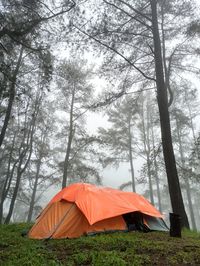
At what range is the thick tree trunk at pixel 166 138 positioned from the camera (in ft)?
31.1

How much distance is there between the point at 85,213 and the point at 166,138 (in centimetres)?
416

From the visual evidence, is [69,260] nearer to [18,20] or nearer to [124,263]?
[124,263]

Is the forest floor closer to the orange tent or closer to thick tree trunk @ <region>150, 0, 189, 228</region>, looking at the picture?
the orange tent

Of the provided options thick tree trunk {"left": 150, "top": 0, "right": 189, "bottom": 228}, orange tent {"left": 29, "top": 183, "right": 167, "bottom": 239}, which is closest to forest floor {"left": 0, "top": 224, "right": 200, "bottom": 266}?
orange tent {"left": 29, "top": 183, "right": 167, "bottom": 239}

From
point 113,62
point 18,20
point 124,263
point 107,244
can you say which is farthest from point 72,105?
point 124,263

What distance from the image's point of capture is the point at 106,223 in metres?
8.13

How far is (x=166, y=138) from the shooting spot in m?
10.1

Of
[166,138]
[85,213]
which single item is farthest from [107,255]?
[166,138]

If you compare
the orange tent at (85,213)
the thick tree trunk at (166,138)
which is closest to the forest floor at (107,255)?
the orange tent at (85,213)

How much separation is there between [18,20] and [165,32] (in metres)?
6.44

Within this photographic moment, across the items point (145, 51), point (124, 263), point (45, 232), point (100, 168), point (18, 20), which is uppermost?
point (145, 51)

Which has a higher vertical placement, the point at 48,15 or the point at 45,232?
the point at 48,15

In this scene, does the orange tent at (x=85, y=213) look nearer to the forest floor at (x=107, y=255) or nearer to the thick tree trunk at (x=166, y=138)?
the thick tree trunk at (x=166, y=138)

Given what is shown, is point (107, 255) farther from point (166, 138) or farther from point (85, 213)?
point (166, 138)
